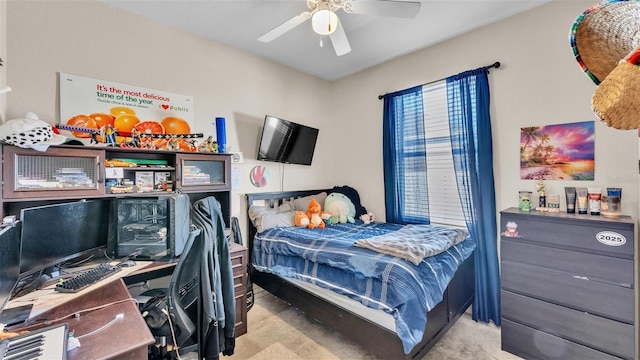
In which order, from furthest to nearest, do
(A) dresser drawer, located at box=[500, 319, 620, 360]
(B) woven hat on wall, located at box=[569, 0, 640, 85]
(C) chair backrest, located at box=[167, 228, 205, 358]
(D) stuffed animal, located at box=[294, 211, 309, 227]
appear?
(D) stuffed animal, located at box=[294, 211, 309, 227]
(A) dresser drawer, located at box=[500, 319, 620, 360]
(C) chair backrest, located at box=[167, 228, 205, 358]
(B) woven hat on wall, located at box=[569, 0, 640, 85]

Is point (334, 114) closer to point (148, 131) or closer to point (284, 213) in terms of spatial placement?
point (284, 213)

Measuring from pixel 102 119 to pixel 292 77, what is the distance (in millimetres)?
2108

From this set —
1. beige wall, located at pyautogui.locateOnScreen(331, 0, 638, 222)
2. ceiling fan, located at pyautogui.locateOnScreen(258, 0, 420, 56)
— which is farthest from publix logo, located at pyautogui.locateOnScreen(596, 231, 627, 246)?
ceiling fan, located at pyautogui.locateOnScreen(258, 0, 420, 56)

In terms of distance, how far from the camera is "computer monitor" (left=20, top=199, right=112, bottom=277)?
144 centimetres

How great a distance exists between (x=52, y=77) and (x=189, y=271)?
180 cm

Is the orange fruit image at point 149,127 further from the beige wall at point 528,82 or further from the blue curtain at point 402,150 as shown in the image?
the beige wall at point 528,82

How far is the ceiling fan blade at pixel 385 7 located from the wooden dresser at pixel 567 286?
5.40 ft

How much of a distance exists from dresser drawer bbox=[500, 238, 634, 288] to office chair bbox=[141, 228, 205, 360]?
216 centimetres

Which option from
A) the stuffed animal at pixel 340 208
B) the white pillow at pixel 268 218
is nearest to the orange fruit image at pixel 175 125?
the white pillow at pixel 268 218

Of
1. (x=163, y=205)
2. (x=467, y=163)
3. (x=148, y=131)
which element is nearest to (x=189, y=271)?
(x=163, y=205)

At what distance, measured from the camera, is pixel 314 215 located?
3002 millimetres

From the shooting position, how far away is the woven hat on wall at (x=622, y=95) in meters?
0.43

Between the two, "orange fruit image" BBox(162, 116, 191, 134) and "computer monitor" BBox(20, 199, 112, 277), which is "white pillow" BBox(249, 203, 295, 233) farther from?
"computer monitor" BBox(20, 199, 112, 277)

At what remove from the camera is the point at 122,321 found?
1041 mm
